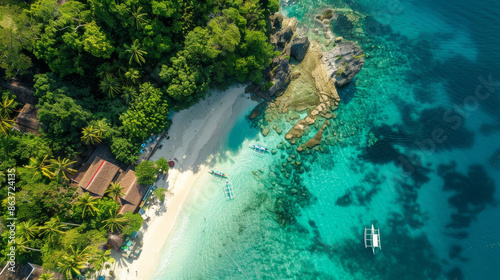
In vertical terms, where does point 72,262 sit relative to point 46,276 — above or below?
above

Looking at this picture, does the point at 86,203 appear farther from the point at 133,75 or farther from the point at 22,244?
the point at 133,75

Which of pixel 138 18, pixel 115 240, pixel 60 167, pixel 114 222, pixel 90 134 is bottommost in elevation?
pixel 115 240

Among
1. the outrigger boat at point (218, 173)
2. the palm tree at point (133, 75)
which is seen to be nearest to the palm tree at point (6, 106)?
the palm tree at point (133, 75)

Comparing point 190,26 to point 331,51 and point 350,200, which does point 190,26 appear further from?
point 350,200

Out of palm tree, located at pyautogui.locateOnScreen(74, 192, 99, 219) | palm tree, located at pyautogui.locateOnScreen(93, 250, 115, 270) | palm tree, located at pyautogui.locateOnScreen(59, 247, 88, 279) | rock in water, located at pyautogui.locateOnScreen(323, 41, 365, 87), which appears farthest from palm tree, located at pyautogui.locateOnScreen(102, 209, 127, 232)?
rock in water, located at pyautogui.locateOnScreen(323, 41, 365, 87)

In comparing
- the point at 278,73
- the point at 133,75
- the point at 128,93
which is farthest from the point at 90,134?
the point at 278,73

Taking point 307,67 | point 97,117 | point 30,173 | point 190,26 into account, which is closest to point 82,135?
point 97,117
